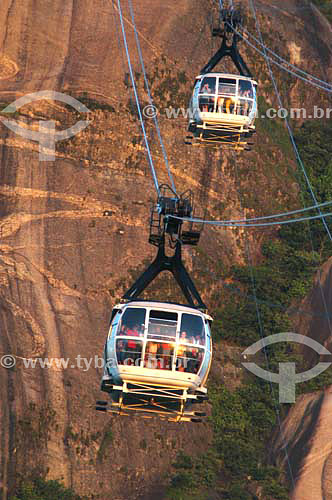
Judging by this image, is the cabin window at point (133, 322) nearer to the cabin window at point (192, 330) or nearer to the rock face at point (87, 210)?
the cabin window at point (192, 330)

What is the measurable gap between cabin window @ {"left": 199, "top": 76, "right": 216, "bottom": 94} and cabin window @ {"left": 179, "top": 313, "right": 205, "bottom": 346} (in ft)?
45.0

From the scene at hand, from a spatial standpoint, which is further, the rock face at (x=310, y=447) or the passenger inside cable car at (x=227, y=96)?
the rock face at (x=310, y=447)

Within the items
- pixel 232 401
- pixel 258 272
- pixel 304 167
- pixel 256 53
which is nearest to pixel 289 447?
pixel 232 401

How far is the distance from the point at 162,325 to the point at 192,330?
3.27ft

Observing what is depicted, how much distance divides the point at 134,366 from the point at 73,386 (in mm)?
15779

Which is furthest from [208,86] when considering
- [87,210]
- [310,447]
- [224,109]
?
[310,447]

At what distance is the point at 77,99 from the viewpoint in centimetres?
5603

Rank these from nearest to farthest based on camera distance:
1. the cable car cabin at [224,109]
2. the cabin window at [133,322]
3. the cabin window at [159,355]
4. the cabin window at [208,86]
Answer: the cabin window at [159,355] < the cabin window at [133,322] < the cable car cabin at [224,109] < the cabin window at [208,86]

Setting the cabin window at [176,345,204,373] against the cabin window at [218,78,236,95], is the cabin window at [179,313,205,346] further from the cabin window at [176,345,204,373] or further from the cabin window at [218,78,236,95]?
the cabin window at [218,78,236,95]

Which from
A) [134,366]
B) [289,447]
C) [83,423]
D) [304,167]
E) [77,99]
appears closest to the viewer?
[134,366]

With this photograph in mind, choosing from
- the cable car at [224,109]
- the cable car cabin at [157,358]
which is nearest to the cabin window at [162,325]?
the cable car cabin at [157,358]

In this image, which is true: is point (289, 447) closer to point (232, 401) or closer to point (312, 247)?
point (232, 401)

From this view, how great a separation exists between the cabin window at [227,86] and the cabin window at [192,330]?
44.5 ft

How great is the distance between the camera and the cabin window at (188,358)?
30938mm
